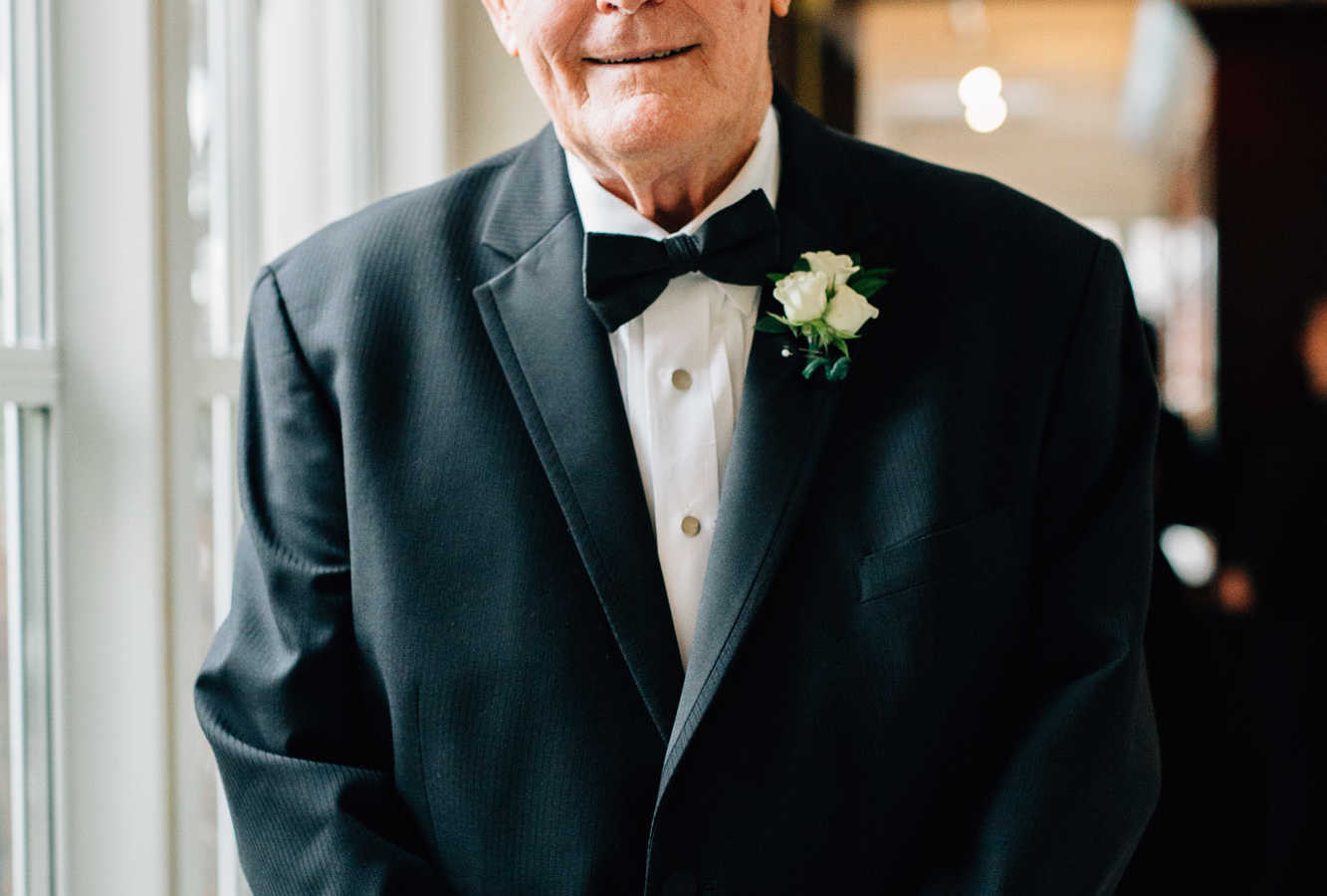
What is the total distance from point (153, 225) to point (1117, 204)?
14.0 meters

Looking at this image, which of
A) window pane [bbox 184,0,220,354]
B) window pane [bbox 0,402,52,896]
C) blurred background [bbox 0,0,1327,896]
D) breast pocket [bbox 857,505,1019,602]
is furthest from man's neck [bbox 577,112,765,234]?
window pane [bbox 184,0,220,354]

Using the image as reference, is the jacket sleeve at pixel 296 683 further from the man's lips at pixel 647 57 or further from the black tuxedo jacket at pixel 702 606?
the man's lips at pixel 647 57

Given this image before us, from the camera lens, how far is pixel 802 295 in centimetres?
128

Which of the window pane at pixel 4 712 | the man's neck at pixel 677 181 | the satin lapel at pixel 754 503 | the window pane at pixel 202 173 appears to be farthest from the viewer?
the window pane at pixel 202 173

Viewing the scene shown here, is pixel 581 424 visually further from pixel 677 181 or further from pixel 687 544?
pixel 677 181

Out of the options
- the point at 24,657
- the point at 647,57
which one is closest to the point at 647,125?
the point at 647,57

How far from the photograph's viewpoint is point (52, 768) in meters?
1.69

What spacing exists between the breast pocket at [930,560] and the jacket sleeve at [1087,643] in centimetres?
9

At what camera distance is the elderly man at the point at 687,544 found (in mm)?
1257

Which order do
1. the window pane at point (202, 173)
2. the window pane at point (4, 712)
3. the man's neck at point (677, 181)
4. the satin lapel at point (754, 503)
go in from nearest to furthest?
1. the satin lapel at point (754, 503)
2. the man's neck at point (677, 181)
3. the window pane at point (4, 712)
4. the window pane at point (202, 173)

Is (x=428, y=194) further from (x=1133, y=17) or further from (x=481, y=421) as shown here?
(x=1133, y=17)

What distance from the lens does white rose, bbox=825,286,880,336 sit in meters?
1.27

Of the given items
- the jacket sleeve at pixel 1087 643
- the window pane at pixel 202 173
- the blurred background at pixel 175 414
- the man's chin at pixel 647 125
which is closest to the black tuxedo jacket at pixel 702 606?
the jacket sleeve at pixel 1087 643

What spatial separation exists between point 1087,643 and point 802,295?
412mm
